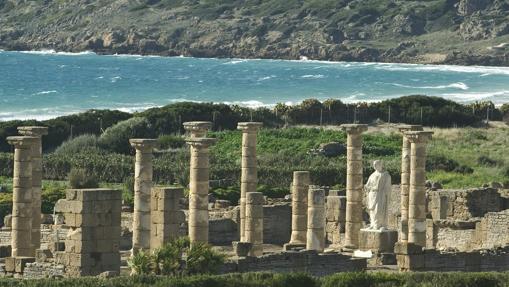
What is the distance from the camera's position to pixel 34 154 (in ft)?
140

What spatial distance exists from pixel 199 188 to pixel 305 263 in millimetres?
4100

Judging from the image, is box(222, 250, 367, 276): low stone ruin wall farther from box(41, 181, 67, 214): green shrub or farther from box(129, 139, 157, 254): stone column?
box(41, 181, 67, 214): green shrub

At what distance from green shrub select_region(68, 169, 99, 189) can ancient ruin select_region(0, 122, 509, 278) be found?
530 cm

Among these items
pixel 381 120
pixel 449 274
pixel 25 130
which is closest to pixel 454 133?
pixel 381 120

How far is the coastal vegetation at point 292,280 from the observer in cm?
3278

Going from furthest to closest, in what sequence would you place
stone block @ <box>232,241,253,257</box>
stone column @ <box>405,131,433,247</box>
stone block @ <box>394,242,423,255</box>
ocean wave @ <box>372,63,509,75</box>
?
ocean wave @ <box>372,63,509,75</box> → stone column @ <box>405,131,433,247</box> → stone block @ <box>232,241,253,257</box> → stone block @ <box>394,242,423,255</box>

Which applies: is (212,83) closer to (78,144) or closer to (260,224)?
(78,144)

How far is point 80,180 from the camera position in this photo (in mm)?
57000

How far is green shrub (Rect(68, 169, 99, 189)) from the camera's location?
56.4m

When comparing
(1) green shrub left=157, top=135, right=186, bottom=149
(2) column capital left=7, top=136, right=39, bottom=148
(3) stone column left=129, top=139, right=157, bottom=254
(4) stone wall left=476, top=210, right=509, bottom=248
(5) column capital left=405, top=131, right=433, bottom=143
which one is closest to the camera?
(3) stone column left=129, top=139, right=157, bottom=254

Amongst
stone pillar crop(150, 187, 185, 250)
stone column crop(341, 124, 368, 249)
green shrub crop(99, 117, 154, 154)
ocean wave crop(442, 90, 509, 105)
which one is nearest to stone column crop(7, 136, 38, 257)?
stone pillar crop(150, 187, 185, 250)

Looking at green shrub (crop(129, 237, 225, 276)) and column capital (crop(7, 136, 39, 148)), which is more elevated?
column capital (crop(7, 136, 39, 148))

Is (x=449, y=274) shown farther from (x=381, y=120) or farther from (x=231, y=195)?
(x=381, y=120)

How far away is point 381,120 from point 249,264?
4438cm
